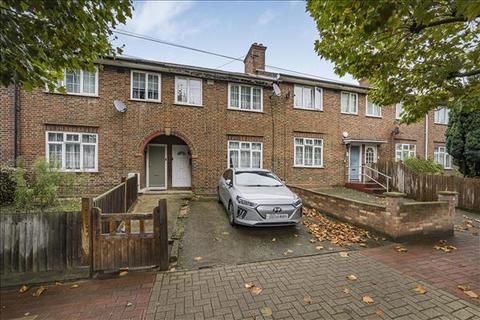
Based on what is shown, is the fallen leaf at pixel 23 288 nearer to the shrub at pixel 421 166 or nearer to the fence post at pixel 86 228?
the fence post at pixel 86 228

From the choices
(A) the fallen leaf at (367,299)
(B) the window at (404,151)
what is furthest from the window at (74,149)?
(B) the window at (404,151)

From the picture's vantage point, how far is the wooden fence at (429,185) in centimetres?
921

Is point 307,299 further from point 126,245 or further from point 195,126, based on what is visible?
point 195,126

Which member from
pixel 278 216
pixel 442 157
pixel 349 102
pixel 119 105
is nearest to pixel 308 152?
pixel 349 102

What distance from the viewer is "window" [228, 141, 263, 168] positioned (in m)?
12.3

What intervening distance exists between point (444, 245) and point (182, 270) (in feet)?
19.5

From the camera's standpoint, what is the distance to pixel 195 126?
11.7 metres

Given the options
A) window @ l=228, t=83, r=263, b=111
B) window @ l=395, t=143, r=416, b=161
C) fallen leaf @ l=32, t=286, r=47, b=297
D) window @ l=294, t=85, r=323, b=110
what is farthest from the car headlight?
window @ l=395, t=143, r=416, b=161

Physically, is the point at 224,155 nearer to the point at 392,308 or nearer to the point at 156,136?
the point at 156,136

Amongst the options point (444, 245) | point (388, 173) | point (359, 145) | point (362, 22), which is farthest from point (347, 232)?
point (359, 145)

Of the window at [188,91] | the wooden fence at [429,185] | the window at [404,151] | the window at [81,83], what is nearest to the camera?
the wooden fence at [429,185]

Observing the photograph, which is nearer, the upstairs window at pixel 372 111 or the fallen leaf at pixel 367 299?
the fallen leaf at pixel 367 299

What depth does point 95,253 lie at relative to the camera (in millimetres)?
4137

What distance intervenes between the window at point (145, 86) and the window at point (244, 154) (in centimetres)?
427
